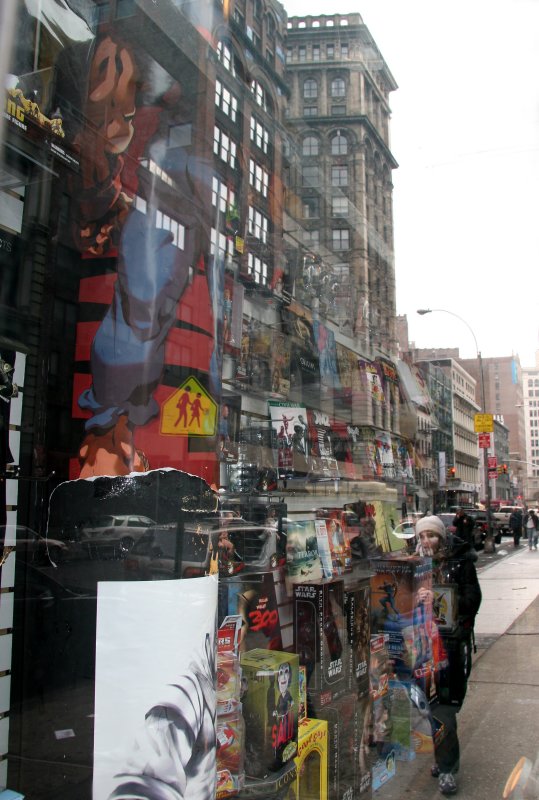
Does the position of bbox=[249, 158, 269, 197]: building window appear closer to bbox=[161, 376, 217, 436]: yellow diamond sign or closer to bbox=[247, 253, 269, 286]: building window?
bbox=[247, 253, 269, 286]: building window

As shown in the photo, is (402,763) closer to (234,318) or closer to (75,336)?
(234,318)

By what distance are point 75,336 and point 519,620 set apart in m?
5.62

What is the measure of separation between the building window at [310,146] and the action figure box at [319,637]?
2.07 metres

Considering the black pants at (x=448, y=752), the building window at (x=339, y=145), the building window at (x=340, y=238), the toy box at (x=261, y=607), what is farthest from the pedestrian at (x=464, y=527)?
the building window at (x=339, y=145)

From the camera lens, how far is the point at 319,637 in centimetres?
264

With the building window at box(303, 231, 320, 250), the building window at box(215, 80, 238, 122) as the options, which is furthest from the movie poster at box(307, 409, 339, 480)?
the building window at box(215, 80, 238, 122)

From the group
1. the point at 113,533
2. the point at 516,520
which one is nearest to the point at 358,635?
the point at 113,533

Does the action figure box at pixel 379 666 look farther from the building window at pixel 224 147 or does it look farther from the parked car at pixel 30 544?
the building window at pixel 224 147

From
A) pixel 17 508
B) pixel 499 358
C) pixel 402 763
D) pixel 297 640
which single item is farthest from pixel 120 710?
pixel 499 358

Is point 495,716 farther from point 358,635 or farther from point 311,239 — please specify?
point 311,239

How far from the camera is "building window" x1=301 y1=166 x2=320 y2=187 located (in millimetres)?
3268

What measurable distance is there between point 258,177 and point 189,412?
1.39 meters

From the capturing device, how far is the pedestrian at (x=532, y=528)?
606 inches

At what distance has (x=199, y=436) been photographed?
2189mm
